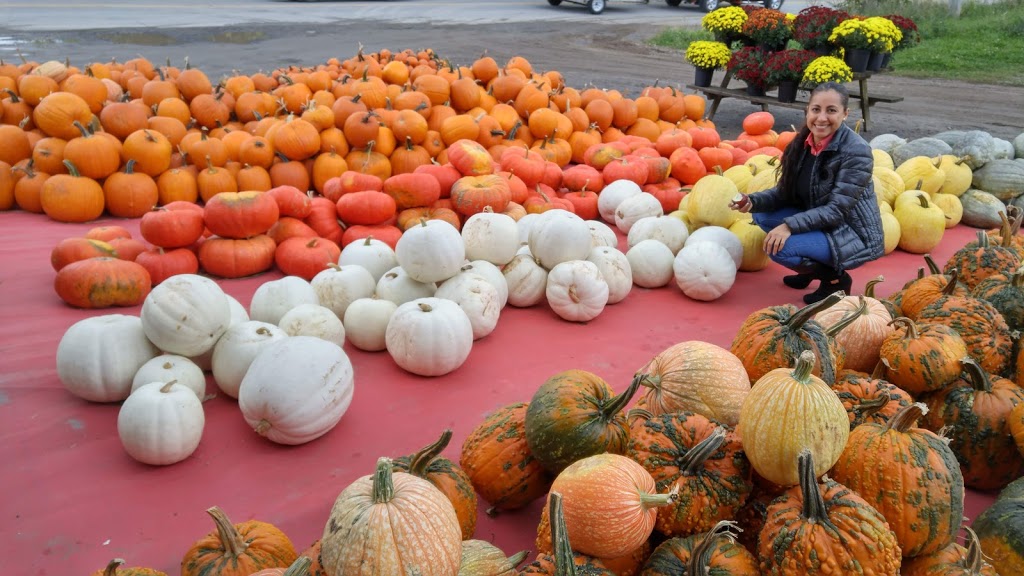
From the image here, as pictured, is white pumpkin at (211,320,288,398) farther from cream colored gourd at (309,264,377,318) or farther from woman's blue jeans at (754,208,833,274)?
woman's blue jeans at (754,208,833,274)

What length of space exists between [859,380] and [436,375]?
1.75 metres

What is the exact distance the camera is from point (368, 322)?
3246 mm

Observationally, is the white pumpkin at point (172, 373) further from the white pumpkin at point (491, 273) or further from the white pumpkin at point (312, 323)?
the white pumpkin at point (491, 273)

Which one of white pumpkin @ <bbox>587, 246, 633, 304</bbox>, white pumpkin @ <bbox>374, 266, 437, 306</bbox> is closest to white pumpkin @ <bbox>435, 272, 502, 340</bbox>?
white pumpkin @ <bbox>374, 266, 437, 306</bbox>

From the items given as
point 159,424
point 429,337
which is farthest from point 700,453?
point 159,424

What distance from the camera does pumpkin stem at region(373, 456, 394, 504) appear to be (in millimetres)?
1355

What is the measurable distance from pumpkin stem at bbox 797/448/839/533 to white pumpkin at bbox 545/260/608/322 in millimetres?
2200

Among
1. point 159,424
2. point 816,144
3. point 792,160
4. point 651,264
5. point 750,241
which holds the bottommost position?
point 159,424

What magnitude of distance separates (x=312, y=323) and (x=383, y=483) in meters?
1.76

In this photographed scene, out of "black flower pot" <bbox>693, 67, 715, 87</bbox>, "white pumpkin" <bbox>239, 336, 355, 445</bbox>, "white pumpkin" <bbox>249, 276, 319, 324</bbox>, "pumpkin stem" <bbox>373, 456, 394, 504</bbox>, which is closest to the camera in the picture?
"pumpkin stem" <bbox>373, 456, 394, 504</bbox>

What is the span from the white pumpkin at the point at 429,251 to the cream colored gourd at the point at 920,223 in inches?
134

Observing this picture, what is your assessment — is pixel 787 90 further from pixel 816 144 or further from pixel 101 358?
pixel 101 358

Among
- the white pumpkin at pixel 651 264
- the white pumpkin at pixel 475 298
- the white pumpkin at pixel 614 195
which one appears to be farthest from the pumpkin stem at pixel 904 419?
the white pumpkin at pixel 614 195

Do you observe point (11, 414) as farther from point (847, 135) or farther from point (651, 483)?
point (847, 135)
